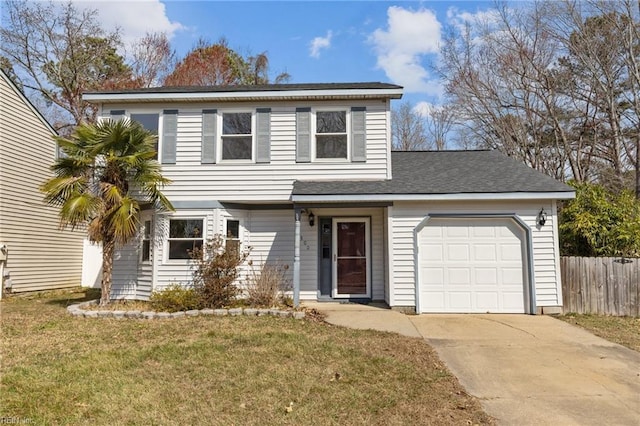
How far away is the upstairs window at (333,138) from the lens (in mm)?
9961

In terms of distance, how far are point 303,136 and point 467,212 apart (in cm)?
433

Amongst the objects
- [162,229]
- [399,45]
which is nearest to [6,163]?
[162,229]

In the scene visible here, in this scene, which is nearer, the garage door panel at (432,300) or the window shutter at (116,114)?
the garage door panel at (432,300)

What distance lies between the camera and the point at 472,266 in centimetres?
888

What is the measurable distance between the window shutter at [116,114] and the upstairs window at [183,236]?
304 centimetres

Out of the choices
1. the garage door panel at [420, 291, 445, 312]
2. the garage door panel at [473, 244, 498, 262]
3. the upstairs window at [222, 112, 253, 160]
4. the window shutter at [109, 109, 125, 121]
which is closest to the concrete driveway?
the garage door panel at [420, 291, 445, 312]

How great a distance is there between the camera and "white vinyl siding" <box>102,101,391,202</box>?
9781mm

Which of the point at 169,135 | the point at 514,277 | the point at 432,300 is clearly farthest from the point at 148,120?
the point at 514,277

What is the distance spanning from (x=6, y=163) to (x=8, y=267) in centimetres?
310

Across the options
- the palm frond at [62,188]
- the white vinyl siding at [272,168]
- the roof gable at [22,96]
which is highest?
the roof gable at [22,96]

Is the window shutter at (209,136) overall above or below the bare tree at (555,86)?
below

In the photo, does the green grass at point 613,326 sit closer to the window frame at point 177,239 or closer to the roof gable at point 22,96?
the window frame at point 177,239

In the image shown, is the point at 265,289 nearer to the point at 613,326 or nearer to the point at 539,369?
the point at 539,369

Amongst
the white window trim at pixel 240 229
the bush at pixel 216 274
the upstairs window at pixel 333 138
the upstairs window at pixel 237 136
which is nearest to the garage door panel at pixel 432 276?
the upstairs window at pixel 333 138
